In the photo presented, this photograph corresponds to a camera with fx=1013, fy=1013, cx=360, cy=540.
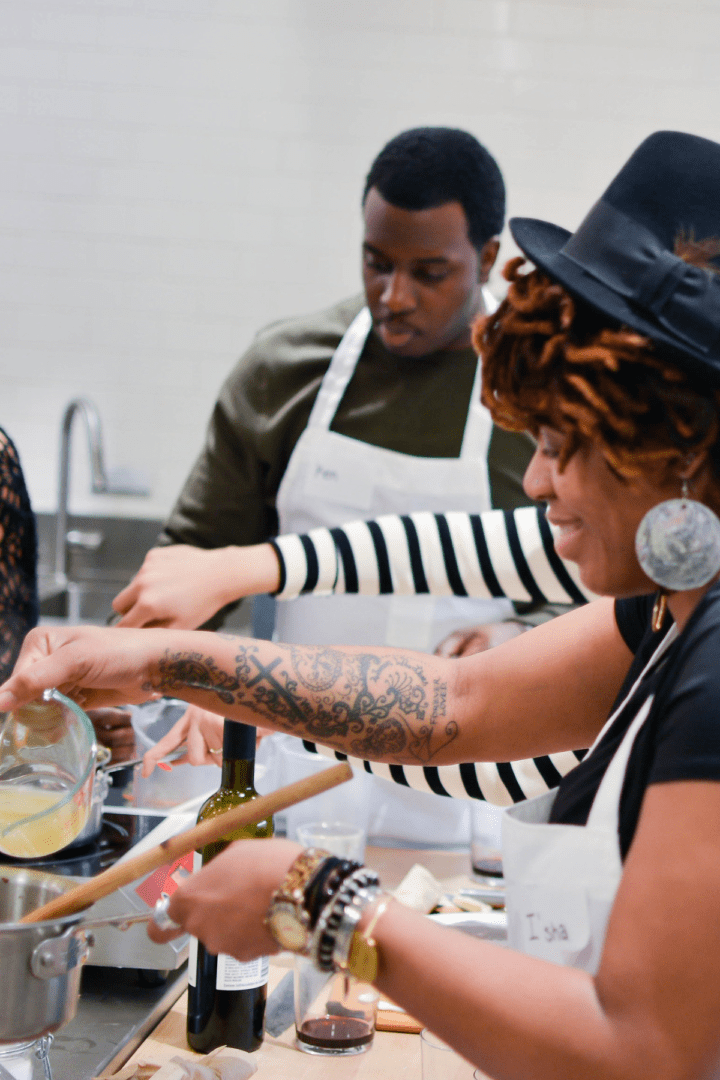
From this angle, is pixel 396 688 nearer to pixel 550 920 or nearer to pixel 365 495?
pixel 550 920

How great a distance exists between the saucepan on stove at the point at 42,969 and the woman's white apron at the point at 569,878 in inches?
11.8

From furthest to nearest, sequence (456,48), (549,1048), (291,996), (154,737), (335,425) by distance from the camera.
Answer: (456,48), (335,425), (154,737), (291,996), (549,1048)

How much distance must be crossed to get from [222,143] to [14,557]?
2015 millimetres

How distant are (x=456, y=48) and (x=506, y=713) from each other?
2.68 meters

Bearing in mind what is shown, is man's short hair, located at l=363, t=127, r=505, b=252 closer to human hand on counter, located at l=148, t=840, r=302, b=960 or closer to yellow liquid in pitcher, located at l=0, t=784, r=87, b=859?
yellow liquid in pitcher, located at l=0, t=784, r=87, b=859

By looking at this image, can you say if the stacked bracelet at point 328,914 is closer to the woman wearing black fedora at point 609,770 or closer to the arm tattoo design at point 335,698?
the woman wearing black fedora at point 609,770

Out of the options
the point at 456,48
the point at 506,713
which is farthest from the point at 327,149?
the point at 506,713

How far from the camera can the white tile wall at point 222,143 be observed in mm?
3172

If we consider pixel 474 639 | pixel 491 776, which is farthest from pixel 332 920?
pixel 474 639

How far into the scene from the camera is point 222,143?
3229 mm

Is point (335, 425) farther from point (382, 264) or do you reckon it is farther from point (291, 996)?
point (291, 996)

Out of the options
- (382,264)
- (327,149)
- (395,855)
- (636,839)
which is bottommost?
(395,855)

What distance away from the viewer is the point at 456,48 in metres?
3.18

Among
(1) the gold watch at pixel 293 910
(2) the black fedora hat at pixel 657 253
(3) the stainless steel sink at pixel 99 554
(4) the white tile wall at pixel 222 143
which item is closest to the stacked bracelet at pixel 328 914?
(1) the gold watch at pixel 293 910
